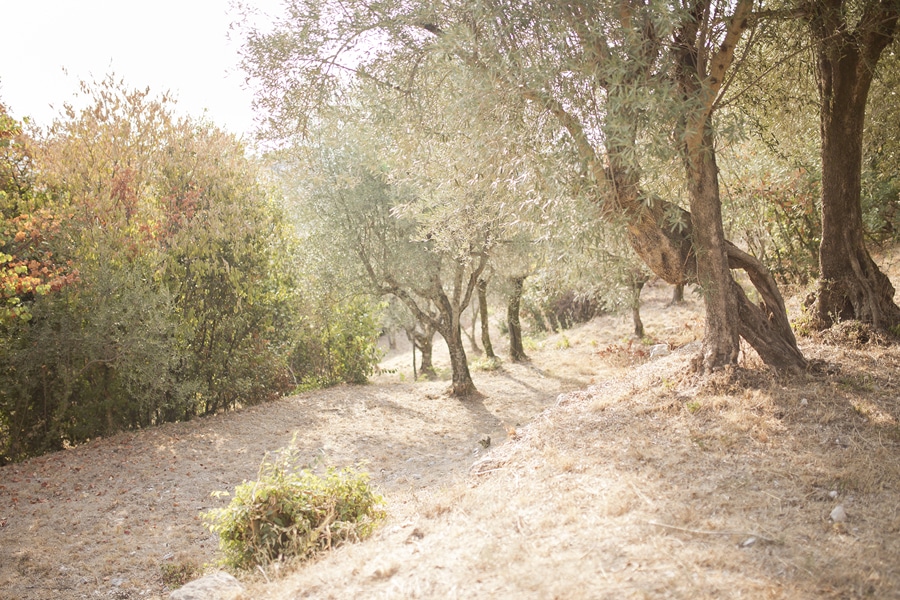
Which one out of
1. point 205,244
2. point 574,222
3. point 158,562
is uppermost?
point 205,244

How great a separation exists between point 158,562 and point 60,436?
545 centimetres

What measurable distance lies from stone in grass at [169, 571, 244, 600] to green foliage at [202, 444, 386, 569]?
30 cm

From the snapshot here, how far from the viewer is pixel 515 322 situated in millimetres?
17281

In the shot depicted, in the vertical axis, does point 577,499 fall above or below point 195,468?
above

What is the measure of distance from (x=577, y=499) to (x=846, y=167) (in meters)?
6.29

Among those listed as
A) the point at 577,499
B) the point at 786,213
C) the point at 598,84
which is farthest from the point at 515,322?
the point at 577,499

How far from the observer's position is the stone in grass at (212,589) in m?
4.40

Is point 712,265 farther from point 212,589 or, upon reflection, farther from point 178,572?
point 178,572

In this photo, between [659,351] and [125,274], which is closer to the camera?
[125,274]

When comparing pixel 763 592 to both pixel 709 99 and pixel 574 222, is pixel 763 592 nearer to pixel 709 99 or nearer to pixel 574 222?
A: pixel 574 222

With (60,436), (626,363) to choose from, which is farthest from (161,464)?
(626,363)

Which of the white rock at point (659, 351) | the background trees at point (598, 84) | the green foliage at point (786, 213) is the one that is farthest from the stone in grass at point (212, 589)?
the green foliage at point (786, 213)

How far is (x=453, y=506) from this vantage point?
5.52 metres

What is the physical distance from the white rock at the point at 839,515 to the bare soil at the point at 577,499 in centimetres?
6
